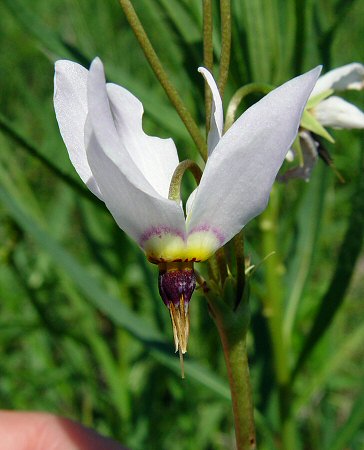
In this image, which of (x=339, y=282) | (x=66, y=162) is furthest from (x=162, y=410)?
(x=339, y=282)

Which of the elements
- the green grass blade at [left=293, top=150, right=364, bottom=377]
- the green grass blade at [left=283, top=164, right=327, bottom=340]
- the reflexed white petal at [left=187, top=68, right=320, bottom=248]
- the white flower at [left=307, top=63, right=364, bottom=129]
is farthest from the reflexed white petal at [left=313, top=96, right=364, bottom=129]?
the green grass blade at [left=283, top=164, right=327, bottom=340]

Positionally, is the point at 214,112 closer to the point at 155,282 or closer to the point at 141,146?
the point at 141,146

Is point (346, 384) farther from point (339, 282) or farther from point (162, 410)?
point (339, 282)

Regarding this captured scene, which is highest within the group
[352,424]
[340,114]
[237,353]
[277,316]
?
[340,114]

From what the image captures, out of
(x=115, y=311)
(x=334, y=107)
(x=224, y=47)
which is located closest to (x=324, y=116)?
(x=334, y=107)

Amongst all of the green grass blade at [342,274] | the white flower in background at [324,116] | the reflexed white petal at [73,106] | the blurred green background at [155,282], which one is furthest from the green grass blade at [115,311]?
the reflexed white petal at [73,106]

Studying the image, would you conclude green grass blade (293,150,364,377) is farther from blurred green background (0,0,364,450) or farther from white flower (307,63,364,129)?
white flower (307,63,364,129)
